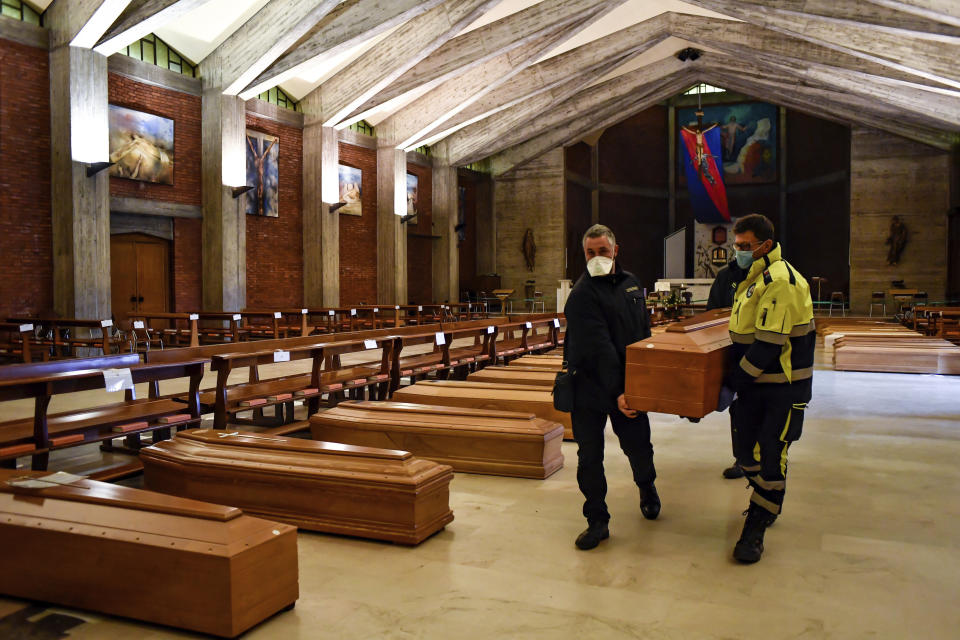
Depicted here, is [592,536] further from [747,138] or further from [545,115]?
[747,138]

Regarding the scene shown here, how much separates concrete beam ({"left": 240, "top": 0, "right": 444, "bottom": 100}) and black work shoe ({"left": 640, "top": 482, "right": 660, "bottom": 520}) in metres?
10.9

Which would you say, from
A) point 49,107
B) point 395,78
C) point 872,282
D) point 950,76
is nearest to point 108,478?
point 49,107

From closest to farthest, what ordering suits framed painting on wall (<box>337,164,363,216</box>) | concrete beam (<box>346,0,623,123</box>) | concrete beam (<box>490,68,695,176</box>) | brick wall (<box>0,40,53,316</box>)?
brick wall (<box>0,40,53,316</box>), concrete beam (<box>346,0,623,123</box>), framed painting on wall (<box>337,164,363,216</box>), concrete beam (<box>490,68,695,176</box>)

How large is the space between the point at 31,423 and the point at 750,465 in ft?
13.5

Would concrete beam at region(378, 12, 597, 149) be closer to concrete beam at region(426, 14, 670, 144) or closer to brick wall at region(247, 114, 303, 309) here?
concrete beam at region(426, 14, 670, 144)

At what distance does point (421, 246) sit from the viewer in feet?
75.0

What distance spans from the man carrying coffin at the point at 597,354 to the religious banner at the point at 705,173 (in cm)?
1956

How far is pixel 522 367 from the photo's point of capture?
24.0 feet

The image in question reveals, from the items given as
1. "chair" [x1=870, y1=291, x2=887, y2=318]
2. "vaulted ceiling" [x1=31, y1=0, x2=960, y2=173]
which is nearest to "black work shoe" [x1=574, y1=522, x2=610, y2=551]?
"vaulted ceiling" [x1=31, y1=0, x2=960, y2=173]

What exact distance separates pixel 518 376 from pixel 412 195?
15.7 m

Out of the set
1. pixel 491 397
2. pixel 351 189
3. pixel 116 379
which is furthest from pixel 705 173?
pixel 116 379

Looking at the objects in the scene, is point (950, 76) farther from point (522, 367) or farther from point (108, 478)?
point (108, 478)

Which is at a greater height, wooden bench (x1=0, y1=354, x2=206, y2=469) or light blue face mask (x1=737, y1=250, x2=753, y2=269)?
→ light blue face mask (x1=737, y1=250, x2=753, y2=269)

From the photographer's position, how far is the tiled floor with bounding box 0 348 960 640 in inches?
100
